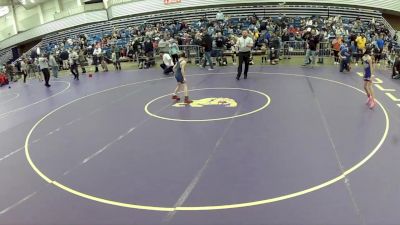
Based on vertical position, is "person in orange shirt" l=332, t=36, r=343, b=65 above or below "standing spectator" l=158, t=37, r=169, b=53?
below

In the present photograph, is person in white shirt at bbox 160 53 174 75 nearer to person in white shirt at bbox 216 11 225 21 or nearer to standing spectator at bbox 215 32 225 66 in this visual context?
standing spectator at bbox 215 32 225 66

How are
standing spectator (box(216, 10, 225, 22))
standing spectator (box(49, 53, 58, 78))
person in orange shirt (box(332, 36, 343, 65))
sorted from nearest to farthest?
person in orange shirt (box(332, 36, 343, 65)), standing spectator (box(49, 53, 58, 78)), standing spectator (box(216, 10, 225, 22))

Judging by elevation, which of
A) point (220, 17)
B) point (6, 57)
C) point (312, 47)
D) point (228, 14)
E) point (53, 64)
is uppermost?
point (228, 14)

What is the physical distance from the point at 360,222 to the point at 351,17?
24.0 m

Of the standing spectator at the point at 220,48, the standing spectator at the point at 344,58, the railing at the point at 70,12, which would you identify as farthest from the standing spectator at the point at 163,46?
the railing at the point at 70,12

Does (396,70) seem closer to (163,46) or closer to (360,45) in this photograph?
(360,45)

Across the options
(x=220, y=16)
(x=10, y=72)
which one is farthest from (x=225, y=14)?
(x=10, y=72)

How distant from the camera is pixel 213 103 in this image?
1265 cm

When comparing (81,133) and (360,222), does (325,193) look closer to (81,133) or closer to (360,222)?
(360,222)

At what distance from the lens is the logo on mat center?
12.4 metres

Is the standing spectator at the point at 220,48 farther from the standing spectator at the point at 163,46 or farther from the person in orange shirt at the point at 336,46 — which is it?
the person in orange shirt at the point at 336,46

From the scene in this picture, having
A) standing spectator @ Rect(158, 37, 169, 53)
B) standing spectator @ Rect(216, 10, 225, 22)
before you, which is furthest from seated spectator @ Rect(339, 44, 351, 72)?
standing spectator @ Rect(216, 10, 225, 22)

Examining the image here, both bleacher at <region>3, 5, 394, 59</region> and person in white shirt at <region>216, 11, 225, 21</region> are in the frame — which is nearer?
bleacher at <region>3, 5, 394, 59</region>

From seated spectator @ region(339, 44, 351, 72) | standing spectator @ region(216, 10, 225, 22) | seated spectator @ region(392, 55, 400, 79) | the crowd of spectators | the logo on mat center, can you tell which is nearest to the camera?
the logo on mat center
